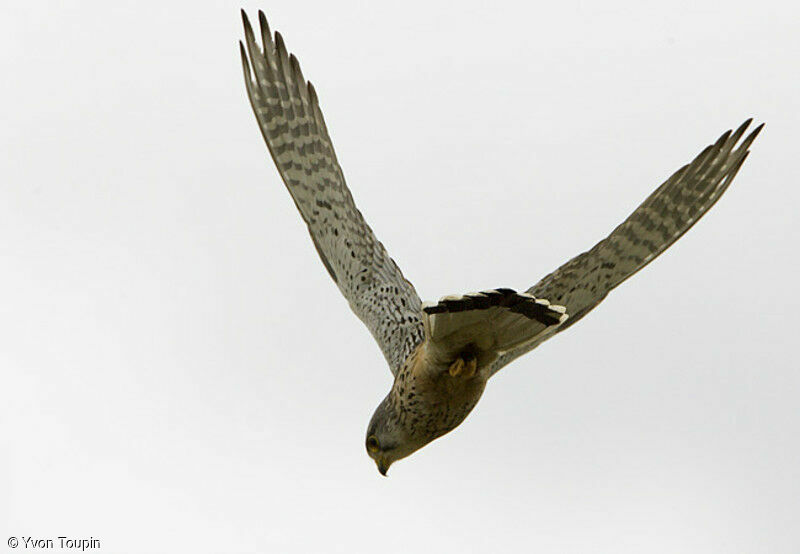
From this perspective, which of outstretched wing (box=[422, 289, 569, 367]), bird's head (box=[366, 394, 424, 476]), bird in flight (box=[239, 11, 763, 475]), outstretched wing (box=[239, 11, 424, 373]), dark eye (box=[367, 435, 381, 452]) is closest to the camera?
outstretched wing (box=[422, 289, 569, 367])

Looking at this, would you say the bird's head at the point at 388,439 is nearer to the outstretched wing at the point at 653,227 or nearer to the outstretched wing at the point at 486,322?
the outstretched wing at the point at 486,322

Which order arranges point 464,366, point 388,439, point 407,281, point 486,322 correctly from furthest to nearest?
point 407,281
point 388,439
point 464,366
point 486,322

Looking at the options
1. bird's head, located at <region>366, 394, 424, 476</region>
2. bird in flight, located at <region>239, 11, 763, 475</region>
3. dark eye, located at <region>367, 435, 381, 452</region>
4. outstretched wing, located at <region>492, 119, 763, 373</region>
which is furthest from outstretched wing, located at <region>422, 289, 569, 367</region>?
outstretched wing, located at <region>492, 119, 763, 373</region>

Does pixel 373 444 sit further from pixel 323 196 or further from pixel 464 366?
pixel 323 196

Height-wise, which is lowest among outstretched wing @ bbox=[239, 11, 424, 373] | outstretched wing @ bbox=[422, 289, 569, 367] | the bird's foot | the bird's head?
the bird's head

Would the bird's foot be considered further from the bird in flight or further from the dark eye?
the dark eye

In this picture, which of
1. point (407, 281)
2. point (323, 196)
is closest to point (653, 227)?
point (407, 281)

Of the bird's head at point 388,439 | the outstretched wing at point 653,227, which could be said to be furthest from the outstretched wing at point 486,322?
the outstretched wing at point 653,227

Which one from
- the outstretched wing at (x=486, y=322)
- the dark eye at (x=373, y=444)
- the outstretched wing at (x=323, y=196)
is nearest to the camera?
the outstretched wing at (x=486, y=322)
